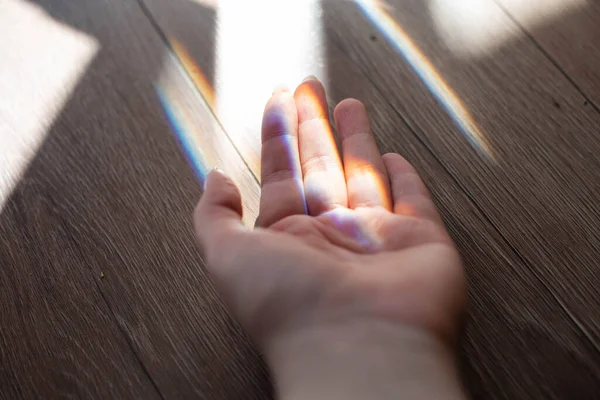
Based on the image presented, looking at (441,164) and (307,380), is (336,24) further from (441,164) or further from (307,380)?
(307,380)

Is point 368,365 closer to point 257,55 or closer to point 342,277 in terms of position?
point 342,277

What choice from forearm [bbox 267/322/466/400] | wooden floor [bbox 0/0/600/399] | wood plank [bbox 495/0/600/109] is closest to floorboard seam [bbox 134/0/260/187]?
wooden floor [bbox 0/0/600/399]

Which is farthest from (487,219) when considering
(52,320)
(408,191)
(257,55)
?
(52,320)

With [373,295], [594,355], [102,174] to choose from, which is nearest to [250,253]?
[373,295]

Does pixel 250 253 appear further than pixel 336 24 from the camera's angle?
No

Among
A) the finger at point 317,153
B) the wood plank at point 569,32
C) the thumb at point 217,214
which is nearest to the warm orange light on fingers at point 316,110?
the finger at point 317,153

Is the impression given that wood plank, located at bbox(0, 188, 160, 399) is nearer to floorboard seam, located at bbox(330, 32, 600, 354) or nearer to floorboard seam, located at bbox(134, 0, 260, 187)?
floorboard seam, located at bbox(134, 0, 260, 187)
